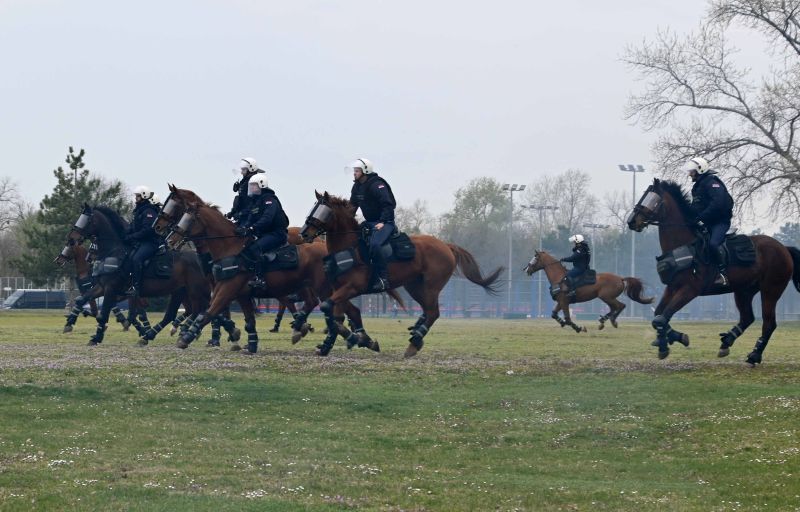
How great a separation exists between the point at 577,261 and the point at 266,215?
21437mm

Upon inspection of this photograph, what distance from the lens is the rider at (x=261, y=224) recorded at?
25.7 metres

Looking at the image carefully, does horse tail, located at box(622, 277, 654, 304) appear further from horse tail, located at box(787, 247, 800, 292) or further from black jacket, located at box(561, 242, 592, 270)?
horse tail, located at box(787, 247, 800, 292)

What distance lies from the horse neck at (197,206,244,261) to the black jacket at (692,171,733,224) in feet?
30.0

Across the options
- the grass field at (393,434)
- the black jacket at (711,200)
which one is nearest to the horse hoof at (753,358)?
the grass field at (393,434)

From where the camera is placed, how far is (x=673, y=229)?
23.0 meters

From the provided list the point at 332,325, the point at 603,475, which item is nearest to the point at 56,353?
the point at 332,325

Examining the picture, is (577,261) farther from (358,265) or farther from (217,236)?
(217,236)

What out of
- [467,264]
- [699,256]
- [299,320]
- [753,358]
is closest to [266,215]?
[299,320]

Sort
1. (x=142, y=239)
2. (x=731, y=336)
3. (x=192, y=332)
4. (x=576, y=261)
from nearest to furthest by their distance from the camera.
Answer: (x=731, y=336) < (x=192, y=332) < (x=142, y=239) < (x=576, y=261)

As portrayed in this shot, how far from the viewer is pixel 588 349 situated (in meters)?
30.9

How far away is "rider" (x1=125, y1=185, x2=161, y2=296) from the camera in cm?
2864

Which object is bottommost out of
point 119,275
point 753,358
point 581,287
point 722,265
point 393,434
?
point 393,434

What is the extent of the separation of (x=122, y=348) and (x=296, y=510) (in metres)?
17.7

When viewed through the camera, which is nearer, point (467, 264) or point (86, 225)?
point (467, 264)
